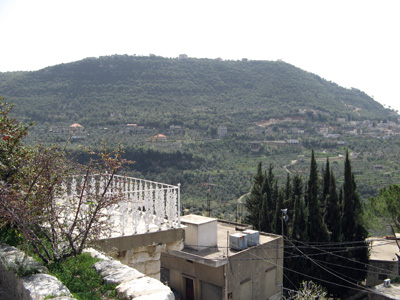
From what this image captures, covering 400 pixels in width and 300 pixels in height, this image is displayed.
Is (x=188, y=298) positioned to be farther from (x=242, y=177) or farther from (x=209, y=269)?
(x=242, y=177)

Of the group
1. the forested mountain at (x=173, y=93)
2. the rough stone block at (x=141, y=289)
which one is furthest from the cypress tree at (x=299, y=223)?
the forested mountain at (x=173, y=93)

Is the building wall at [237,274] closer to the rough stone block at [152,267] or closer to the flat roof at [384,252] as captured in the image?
the rough stone block at [152,267]

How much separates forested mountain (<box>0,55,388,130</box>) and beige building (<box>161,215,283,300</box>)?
45073mm

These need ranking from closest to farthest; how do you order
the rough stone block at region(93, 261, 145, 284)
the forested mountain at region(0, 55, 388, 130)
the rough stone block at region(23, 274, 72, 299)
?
the rough stone block at region(23, 274, 72, 299), the rough stone block at region(93, 261, 145, 284), the forested mountain at region(0, 55, 388, 130)

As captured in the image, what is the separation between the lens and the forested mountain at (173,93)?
60781mm

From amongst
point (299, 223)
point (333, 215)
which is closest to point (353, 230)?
point (333, 215)

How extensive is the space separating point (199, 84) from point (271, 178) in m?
67.0

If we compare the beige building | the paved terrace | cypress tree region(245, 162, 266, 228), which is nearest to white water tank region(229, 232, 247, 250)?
the beige building

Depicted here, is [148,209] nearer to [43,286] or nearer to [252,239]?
[43,286]

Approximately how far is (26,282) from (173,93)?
254 feet

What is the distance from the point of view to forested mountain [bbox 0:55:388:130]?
60781 millimetres

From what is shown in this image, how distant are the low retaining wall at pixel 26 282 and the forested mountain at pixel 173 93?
50957 millimetres

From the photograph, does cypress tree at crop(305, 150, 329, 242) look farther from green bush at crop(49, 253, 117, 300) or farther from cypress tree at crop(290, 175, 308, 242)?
green bush at crop(49, 253, 117, 300)

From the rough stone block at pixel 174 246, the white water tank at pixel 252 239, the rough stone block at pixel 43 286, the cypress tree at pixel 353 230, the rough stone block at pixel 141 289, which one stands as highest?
the rough stone block at pixel 43 286
